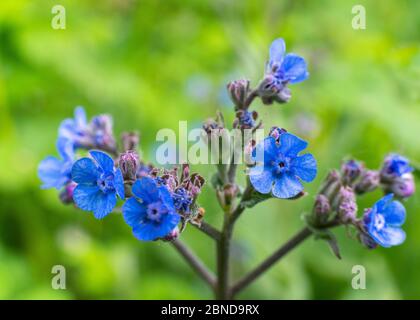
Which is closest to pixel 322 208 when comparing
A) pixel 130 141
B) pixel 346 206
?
pixel 346 206

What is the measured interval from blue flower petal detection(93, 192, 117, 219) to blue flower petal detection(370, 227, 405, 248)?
42.4 inches

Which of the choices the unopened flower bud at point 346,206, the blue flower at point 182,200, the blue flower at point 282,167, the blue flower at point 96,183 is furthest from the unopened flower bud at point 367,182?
the blue flower at point 96,183

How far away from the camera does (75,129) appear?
317 cm

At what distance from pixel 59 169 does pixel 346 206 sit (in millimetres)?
1344

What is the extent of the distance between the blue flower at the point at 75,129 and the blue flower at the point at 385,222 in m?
1.46

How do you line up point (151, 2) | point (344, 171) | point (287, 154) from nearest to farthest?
point (287, 154)
point (344, 171)
point (151, 2)

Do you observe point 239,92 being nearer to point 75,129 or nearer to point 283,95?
point 283,95

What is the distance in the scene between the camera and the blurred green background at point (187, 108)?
4344 mm

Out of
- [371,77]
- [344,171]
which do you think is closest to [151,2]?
[371,77]

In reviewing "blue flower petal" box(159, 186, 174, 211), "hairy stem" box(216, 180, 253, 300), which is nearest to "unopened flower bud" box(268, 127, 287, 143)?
"hairy stem" box(216, 180, 253, 300)
